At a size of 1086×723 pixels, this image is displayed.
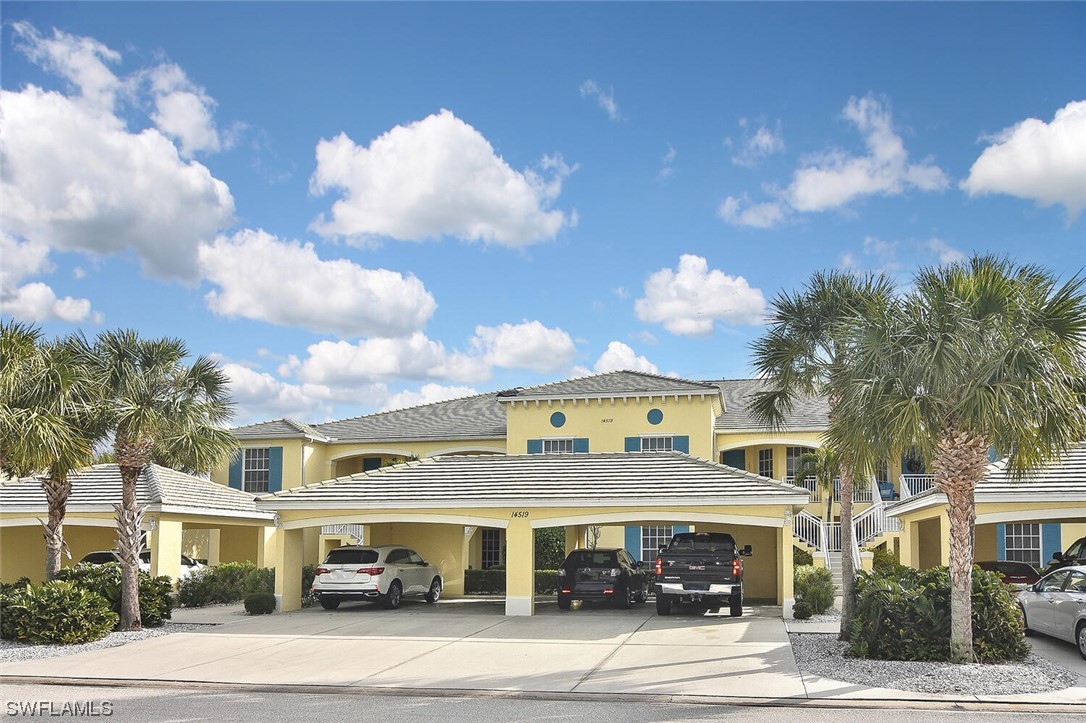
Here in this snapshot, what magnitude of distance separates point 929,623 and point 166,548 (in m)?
19.0

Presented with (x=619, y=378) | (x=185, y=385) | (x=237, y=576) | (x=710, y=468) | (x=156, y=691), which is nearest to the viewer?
(x=156, y=691)

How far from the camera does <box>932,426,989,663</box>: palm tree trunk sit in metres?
13.8

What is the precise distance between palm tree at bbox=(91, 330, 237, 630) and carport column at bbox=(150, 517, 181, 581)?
6251mm

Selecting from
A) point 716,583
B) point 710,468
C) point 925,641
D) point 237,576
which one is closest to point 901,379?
point 925,641

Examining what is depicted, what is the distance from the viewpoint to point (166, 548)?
83.6 ft

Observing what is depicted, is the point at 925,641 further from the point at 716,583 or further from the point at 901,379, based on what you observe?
the point at 716,583

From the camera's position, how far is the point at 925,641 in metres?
14.3

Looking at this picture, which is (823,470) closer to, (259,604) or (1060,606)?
(1060,606)

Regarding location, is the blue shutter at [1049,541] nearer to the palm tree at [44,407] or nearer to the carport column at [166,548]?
the carport column at [166,548]

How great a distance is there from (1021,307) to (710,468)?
1064 centimetres

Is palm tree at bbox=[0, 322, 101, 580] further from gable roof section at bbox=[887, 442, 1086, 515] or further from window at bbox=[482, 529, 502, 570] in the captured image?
window at bbox=[482, 529, 502, 570]

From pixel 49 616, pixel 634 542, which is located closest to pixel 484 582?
pixel 634 542

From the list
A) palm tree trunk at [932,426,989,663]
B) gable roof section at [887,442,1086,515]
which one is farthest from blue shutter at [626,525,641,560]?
palm tree trunk at [932,426,989,663]

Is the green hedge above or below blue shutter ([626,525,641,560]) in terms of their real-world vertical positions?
below
